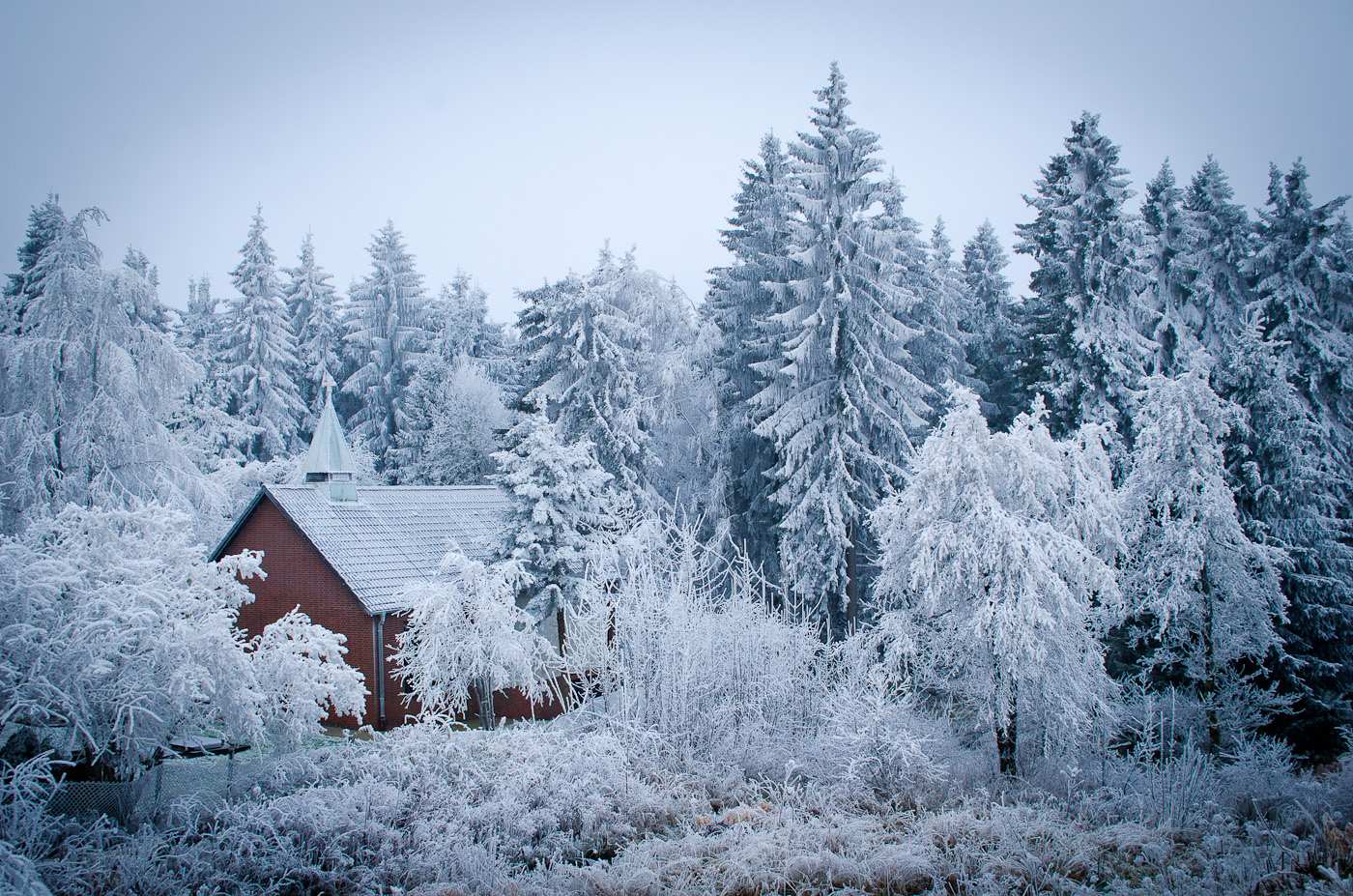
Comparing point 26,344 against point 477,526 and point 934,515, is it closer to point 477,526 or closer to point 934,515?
point 477,526

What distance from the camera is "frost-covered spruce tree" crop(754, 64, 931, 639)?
17.2m

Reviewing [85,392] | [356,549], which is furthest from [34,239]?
[356,549]

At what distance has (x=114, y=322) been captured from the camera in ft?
57.0

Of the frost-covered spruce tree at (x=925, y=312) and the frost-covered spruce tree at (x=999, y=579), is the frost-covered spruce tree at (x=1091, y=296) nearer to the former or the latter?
the frost-covered spruce tree at (x=925, y=312)

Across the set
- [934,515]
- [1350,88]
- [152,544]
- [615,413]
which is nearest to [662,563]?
[934,515]

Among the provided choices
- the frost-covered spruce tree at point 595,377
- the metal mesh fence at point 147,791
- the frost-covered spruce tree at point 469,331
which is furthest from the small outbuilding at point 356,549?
the frost-covered spruce tree at point 469,331

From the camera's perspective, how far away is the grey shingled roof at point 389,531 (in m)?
16.4

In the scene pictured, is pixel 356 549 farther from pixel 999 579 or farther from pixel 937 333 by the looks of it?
pixel 937 333

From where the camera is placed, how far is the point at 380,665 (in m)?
15.7

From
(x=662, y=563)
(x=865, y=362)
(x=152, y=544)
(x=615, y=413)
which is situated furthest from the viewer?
(x=615, y=413)

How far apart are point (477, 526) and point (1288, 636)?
Answer: 19520mm


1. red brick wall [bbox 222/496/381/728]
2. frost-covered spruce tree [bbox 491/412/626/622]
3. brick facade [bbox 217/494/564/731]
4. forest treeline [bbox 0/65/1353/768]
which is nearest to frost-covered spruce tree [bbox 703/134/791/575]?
forest treeline [bbox 0/65/1353/768]

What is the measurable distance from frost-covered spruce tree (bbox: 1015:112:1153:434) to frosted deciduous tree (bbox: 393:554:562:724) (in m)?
14.7

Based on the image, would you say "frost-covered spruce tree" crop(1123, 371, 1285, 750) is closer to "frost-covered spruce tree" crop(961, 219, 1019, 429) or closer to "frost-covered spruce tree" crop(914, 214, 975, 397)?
"frost-covered spruce tree" crop(914, 214, 975, 397)
